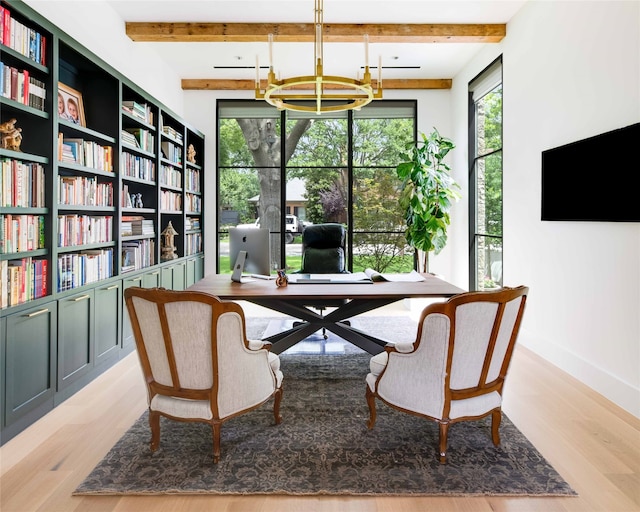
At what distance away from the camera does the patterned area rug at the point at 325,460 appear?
76.0 inches

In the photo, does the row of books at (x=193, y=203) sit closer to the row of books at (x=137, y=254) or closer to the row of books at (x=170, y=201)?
the row of books at (x=170, y=201)

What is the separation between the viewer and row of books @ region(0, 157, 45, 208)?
2408 mm

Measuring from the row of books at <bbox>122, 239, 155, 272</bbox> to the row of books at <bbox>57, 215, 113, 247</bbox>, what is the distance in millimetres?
327

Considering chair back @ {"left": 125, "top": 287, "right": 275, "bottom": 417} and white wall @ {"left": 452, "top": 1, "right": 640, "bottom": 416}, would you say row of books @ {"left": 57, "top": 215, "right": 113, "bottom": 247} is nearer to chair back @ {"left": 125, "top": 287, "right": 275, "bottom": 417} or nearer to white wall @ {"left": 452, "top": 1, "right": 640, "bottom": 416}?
chair back @ {"left": 125, "top": 287, "right": 275, "bottom": 417}

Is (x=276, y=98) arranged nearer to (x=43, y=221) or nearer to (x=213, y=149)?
(x=43, y=221)

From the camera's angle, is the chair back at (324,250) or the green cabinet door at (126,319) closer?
the green cabinet door at (126,319)

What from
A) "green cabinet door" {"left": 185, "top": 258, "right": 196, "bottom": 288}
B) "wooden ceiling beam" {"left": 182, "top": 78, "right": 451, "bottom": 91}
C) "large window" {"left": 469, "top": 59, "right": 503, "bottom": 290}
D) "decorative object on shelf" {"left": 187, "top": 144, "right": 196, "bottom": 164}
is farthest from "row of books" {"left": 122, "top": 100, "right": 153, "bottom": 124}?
"large window" {"left": 469, "top": 59, "right": 503, "bottom": 290}

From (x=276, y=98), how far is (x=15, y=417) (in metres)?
2.58

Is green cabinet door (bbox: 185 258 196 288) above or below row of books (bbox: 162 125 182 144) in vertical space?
below

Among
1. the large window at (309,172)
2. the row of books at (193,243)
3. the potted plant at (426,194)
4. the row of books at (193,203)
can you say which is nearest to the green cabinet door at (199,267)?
the row of books at (193,243)

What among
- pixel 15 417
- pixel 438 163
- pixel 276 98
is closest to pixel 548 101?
pixel 438 163

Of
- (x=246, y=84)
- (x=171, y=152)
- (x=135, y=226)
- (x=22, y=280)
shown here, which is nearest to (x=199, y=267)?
(x=171, y=152)

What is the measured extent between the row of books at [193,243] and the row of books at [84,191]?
6.66 feet

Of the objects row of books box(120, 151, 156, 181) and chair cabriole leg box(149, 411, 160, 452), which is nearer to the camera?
chair cabriole leg box(149, 411, 160, 452)
